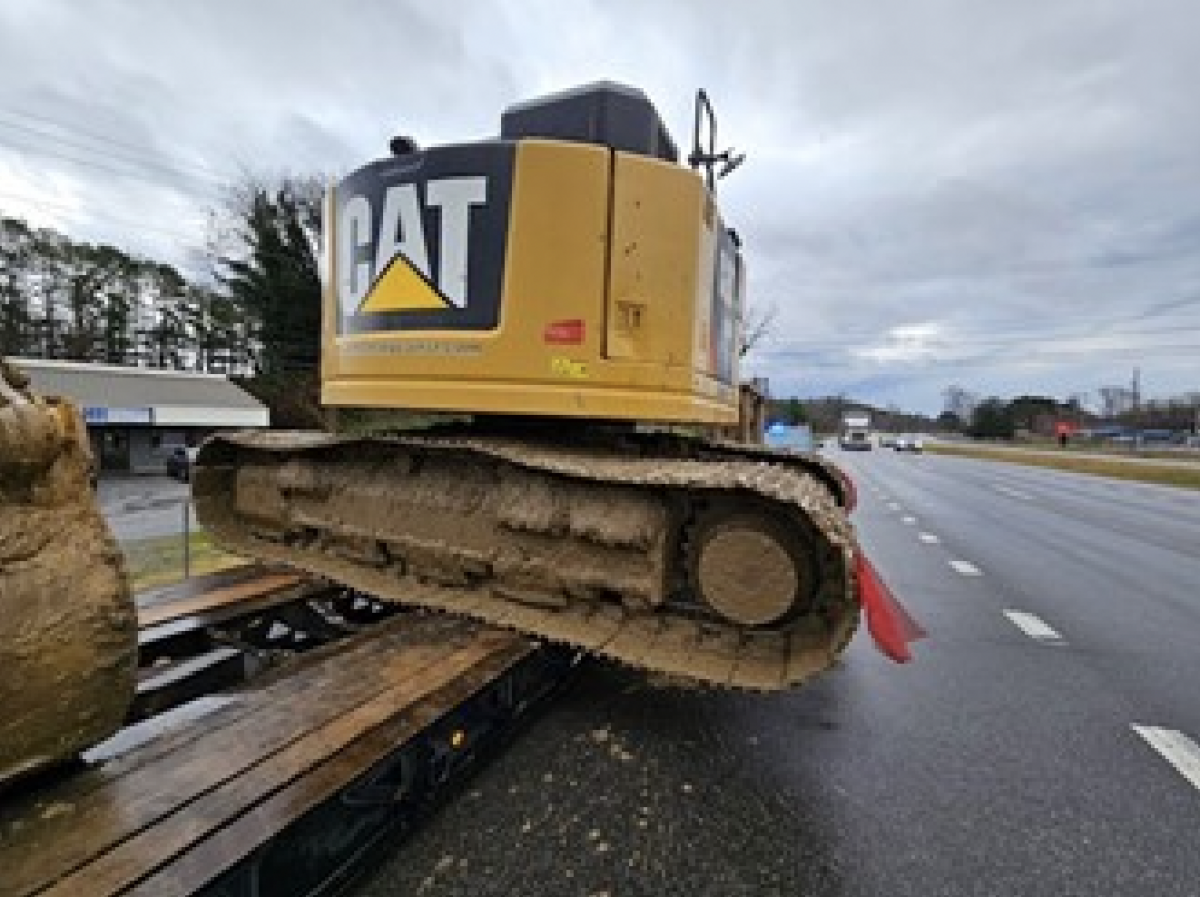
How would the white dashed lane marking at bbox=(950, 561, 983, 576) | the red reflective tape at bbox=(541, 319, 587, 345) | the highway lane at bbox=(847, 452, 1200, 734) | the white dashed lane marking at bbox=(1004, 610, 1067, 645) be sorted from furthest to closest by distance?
the white dashed lane marking at bbox=(950, 561, 983, 576) → the white dashed lane marking at bbox=(1004, 610, 1067, 645) → the highway lane at bbox=(847, 452, 1200, 734) → the red reflective tape at bbox=(541, 319, 587, 345)

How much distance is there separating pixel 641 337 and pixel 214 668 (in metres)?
2.33

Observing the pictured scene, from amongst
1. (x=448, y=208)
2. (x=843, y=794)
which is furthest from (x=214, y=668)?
(x=843, y=794)

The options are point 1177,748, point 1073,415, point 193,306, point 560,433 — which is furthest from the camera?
point 1073,415

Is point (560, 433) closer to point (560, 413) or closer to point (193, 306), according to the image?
point (560, 413)

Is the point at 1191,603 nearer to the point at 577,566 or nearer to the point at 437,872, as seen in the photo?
the point at 577,566

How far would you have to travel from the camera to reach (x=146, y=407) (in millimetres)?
30250

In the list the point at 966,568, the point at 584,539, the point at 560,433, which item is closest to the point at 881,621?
the point at 584,539

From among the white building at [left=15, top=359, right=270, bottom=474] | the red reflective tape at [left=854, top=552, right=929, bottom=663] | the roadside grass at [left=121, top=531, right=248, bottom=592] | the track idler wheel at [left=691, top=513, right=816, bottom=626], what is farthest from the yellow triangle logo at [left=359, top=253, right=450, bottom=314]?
the white building at [left=15, top=359, right=270, bottom=474]

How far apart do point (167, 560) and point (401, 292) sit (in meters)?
5.95

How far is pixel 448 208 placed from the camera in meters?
3.60

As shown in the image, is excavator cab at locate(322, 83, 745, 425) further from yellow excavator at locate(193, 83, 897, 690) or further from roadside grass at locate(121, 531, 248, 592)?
roadside grass at locate(121, 531, 248, 592)

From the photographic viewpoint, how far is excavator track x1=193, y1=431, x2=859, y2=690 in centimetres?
296

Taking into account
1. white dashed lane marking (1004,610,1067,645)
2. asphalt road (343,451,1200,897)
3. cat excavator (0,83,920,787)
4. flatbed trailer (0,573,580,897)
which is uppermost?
cat excavator (0,83,920,787)

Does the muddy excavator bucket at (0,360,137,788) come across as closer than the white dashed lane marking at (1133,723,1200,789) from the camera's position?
Yes
